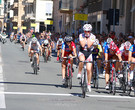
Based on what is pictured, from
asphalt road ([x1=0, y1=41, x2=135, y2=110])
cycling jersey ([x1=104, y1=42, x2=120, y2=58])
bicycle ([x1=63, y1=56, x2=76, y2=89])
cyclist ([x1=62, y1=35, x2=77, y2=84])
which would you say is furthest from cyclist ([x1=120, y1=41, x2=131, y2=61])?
bicycle ([x1=63, y1=56, x2=76, y2=89])

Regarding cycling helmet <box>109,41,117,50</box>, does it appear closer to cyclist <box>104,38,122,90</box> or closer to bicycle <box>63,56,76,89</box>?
cyclist <box>104,38,122,90</box>

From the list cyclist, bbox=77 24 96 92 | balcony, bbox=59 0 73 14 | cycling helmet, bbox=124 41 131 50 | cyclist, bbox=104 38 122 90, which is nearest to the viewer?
cyclist, bbox=77 24 96 92

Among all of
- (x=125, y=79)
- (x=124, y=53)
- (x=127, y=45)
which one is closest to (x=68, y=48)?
(x=124, y=53)

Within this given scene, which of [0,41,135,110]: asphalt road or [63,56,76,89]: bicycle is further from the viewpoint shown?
[63,56,76,89]: bicycle

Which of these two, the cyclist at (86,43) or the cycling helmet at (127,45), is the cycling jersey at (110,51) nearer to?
the cycling helmet at (127,45)

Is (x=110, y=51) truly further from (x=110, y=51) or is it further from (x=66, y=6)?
(x=66, y=6)

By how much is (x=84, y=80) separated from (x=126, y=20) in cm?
2225

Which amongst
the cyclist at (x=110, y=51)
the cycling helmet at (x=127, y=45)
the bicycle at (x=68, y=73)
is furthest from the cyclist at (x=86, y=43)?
the cycling helmet at (x=127, y=45)

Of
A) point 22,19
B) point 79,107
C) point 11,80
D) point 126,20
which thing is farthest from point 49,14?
point 79,107

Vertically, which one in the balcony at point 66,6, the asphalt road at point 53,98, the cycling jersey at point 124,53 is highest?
the balcony at point 66,6

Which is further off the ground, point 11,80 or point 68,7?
point 68,7

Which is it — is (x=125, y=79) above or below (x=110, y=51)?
below

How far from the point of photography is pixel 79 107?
10914mm

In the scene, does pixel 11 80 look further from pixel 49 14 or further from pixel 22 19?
pixel 22 19
